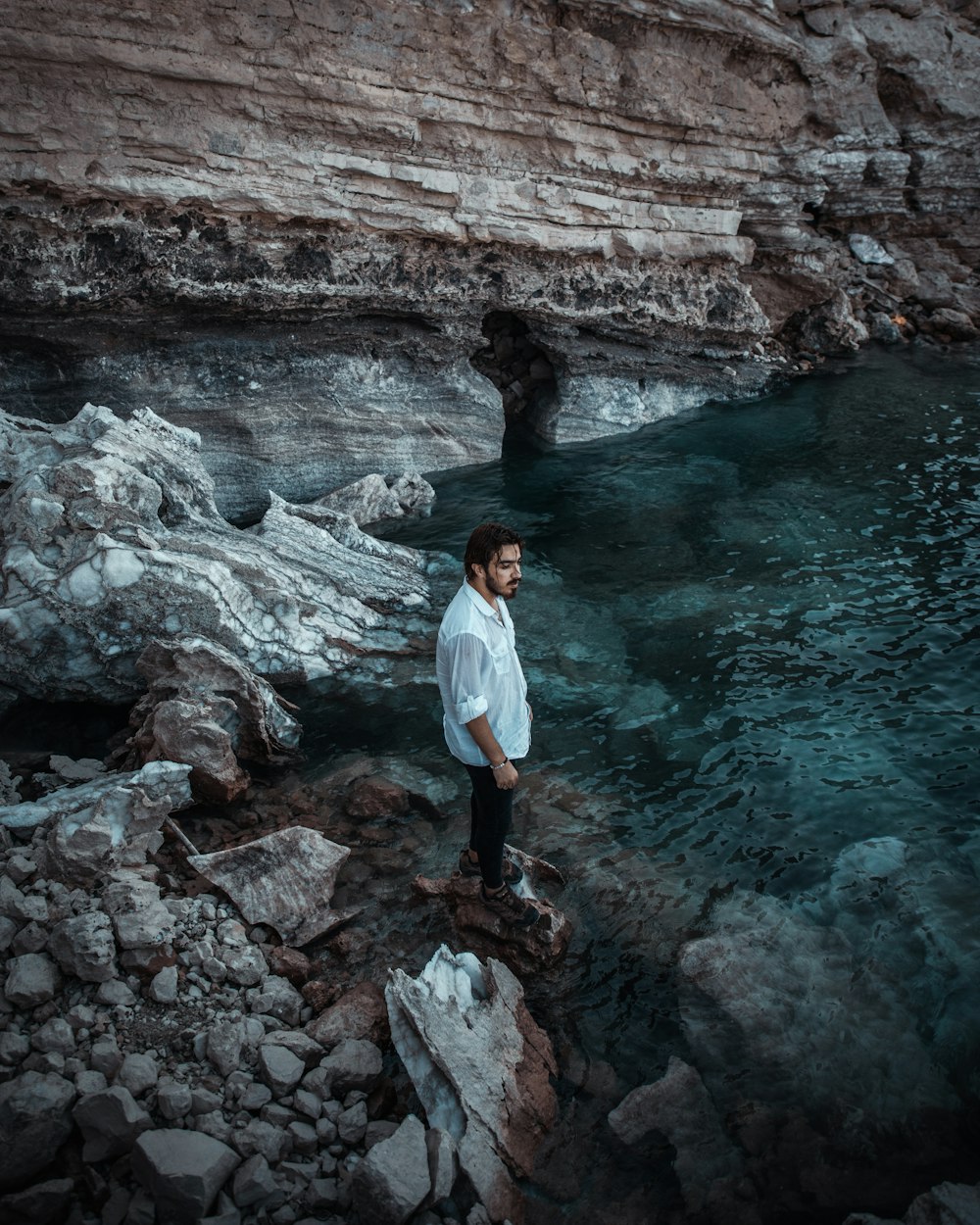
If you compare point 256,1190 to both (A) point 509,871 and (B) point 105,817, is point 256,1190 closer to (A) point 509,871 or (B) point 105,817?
(A) point 509,871

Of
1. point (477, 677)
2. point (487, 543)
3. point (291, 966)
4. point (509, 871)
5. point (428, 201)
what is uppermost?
point (428, 201)

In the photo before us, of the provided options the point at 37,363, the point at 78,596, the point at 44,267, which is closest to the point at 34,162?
the point at 44,267

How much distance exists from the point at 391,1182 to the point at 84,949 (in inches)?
74.4

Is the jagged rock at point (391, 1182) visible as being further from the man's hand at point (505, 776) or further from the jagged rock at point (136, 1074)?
the man's hand at point (505, 776)

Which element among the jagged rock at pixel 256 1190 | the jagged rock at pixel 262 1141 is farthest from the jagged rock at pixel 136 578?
the jagged rock at pixel 256 1190

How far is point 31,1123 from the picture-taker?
10.8 feet

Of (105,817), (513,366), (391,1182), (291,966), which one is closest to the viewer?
(391,1182)

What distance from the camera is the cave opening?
15.7 metres

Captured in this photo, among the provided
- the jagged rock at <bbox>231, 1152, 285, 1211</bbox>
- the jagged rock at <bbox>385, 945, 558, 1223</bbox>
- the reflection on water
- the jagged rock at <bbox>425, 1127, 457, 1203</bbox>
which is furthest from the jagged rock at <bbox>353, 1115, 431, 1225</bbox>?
the reflection on water

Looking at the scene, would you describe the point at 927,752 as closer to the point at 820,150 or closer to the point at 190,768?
the point at 190,768

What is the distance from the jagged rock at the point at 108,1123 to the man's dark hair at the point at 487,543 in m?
2.71

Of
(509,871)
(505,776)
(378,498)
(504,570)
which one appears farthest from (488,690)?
(378,498)

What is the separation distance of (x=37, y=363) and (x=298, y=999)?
922cm

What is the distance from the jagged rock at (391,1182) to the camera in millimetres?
3246
